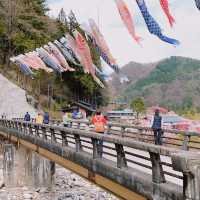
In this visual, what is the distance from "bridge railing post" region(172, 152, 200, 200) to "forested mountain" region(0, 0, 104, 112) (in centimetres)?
5788

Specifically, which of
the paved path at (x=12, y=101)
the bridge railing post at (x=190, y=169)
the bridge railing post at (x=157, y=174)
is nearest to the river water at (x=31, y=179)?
the bridge railing post at (x=157, y=174)

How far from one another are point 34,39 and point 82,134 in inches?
2274

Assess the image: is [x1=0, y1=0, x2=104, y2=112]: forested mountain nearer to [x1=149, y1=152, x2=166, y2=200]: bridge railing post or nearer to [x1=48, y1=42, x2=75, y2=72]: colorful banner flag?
[x1=48, y1=42, x2=75, y2=72]: colorful banner flag

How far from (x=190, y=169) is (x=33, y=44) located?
60266 millimetres

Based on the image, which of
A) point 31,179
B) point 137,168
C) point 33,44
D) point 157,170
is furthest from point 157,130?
point 33,44

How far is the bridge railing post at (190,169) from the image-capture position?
22.0ft

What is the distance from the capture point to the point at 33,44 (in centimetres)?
6538

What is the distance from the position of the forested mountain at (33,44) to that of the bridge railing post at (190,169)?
57.9 m

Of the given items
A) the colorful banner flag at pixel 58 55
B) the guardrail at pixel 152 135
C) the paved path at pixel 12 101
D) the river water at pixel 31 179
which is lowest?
the river water at pixel 31 179

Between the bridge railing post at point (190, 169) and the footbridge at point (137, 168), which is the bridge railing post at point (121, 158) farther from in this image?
the bridge railing post at point (190, 169)

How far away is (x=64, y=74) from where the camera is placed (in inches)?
2832

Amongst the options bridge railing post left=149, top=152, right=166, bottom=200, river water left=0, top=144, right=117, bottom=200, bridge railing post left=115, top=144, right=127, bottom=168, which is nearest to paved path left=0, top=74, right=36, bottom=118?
river water left=0, top=144, right=117, bottom=200

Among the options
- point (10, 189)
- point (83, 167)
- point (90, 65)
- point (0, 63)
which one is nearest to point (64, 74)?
point (0, 63)

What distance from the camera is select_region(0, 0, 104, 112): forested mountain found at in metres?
66.2
